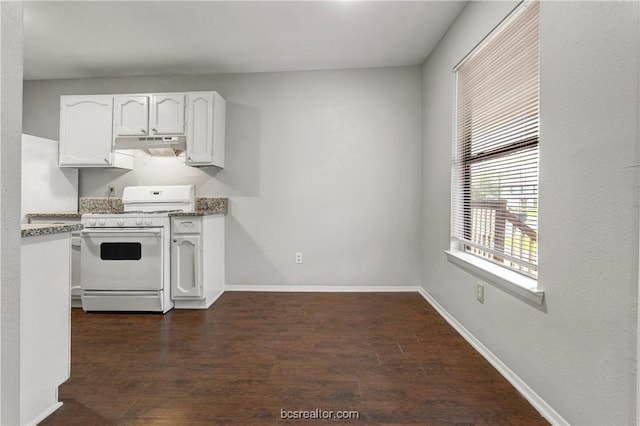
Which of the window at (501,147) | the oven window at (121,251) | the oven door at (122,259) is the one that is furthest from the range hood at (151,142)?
the window at (501,147)

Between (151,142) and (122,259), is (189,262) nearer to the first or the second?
(122,259)

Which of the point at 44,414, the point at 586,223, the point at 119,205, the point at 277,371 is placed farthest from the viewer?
the point at 119,205

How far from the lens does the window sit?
1731 mm

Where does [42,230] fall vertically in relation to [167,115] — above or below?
below

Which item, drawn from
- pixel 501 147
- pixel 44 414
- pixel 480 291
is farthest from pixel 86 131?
pixel 480 291

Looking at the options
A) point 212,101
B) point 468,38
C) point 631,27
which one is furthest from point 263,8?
point 631,27

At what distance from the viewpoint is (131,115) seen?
11.2 ft

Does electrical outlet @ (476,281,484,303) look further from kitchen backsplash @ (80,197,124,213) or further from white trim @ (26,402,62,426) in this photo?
kitchen backsplash @ (80,197,124,213)

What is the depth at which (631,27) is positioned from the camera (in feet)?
3.63

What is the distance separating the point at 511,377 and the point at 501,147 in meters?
1.39

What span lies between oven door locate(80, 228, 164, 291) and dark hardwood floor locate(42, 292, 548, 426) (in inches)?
11.7

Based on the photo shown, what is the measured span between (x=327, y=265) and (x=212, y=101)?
222cm

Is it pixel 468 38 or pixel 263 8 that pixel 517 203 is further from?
pixel 263 8

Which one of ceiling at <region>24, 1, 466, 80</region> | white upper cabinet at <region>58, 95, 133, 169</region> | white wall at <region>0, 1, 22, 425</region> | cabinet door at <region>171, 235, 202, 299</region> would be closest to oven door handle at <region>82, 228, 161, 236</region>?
cabinet door at <region>171, 235, 202, 299</region>
